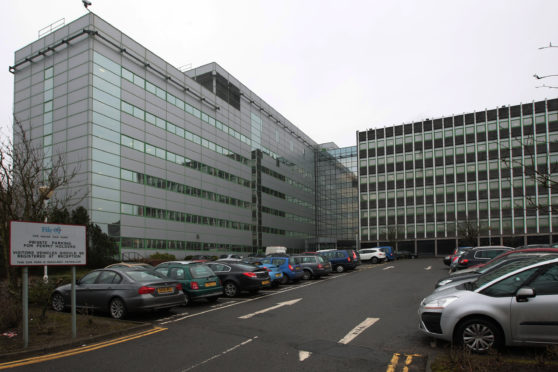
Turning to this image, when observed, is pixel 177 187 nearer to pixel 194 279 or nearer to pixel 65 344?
pixel 194 279

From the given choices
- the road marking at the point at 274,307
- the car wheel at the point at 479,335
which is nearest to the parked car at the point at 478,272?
the car wheel at the point at 479,335

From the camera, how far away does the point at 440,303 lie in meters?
7.01

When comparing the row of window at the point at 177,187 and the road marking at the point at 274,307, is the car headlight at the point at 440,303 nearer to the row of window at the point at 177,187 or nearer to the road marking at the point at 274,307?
the road marking at the point at 274,307

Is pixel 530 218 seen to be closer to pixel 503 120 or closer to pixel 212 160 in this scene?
pixel 503 120

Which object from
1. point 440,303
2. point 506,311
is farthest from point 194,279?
point 506,311

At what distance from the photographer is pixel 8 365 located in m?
6.79

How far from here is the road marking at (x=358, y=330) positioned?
7.86 m

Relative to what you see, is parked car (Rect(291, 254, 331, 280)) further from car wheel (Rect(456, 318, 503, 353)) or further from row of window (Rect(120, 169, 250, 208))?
row of window (Rect(120, 169, 250, 208))

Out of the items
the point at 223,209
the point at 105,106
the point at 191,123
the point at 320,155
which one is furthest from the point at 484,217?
the point at 105,106

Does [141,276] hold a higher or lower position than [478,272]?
higher

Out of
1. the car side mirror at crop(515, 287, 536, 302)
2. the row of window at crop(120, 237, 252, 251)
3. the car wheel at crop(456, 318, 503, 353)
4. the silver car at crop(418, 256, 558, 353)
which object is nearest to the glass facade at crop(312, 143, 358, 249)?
the row of window at crop(120, 237, 252, 251)

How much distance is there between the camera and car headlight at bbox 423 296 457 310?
6883 mm

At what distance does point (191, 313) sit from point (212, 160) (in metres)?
41.3

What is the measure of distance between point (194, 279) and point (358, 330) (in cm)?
649
